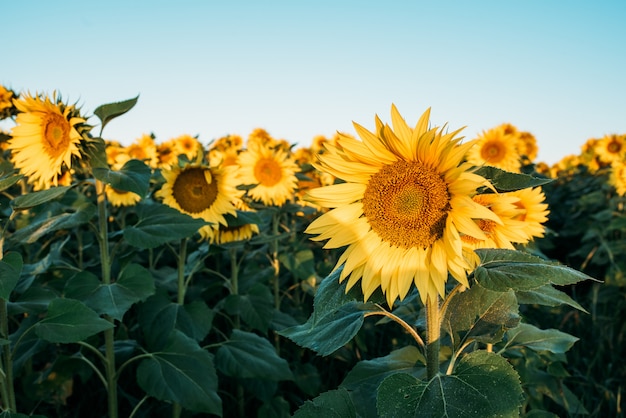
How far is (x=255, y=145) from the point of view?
4.92 m

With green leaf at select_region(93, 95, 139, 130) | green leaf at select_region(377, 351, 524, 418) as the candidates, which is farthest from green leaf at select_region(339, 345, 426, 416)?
green leaf at select_region(93, 95, 139, 130)

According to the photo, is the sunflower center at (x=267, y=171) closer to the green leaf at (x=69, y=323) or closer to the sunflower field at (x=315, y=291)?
the sunflower field at (x=315, y=291)

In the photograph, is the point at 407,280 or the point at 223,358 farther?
the point at 223,358

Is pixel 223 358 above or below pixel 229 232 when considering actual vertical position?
below

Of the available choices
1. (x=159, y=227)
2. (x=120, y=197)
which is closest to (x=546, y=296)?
(x=159, y=227)

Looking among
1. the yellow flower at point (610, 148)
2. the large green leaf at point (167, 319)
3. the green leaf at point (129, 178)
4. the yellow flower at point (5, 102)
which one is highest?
the yellow flower at point (610, 148)

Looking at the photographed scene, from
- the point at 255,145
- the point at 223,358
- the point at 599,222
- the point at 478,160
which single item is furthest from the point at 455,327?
the point at 599,222

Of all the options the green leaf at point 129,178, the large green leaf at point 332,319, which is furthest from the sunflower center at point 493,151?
the large green leaf at point 332,319

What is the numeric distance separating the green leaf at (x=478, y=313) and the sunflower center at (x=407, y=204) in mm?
262

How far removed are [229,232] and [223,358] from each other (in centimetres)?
98

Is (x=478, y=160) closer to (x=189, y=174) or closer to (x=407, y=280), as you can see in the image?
(x=189, y=174)

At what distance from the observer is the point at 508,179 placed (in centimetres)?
150

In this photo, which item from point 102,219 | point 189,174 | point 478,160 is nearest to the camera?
point 102,219

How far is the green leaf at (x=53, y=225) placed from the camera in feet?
8.19
